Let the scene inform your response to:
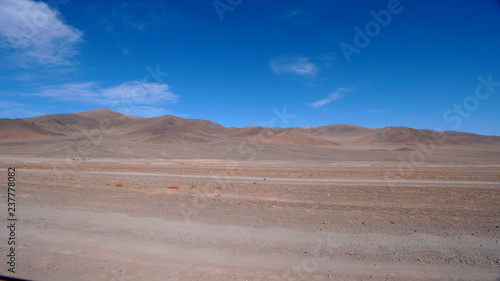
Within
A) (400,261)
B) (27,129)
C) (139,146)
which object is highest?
(27,129)

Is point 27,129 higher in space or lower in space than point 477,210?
higher

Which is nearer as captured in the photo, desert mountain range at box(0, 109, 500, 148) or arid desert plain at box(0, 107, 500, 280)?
arid desert plain at box(0, 107, 500, 280)

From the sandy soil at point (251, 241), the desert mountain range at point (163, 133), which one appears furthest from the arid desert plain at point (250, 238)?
the desert mountain range at point (163, 133)

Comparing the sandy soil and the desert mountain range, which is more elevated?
the desert mountain range

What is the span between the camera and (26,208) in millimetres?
9609

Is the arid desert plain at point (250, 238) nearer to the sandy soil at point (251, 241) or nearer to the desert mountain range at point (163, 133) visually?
the sandy soil at point (251, 241)

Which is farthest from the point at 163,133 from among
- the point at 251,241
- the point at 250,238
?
the point at 251,241

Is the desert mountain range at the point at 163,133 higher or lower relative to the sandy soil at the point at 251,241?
higher

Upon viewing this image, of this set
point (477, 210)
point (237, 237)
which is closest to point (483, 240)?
point (477, 210)

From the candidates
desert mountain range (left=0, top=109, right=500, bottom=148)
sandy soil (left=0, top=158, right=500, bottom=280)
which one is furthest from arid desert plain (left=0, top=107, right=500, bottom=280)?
desert mountain range (left=0, top=109, right=500, bottom=148)

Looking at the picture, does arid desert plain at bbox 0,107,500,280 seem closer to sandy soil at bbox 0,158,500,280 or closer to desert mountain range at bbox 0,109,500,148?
sandy soil at bbox 0,158,500,280

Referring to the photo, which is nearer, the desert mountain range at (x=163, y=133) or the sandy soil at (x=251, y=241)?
the sandy soil at (x=251, y=241)

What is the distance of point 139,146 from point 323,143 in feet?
324

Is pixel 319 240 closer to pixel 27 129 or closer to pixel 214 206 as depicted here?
pixel 214 206
